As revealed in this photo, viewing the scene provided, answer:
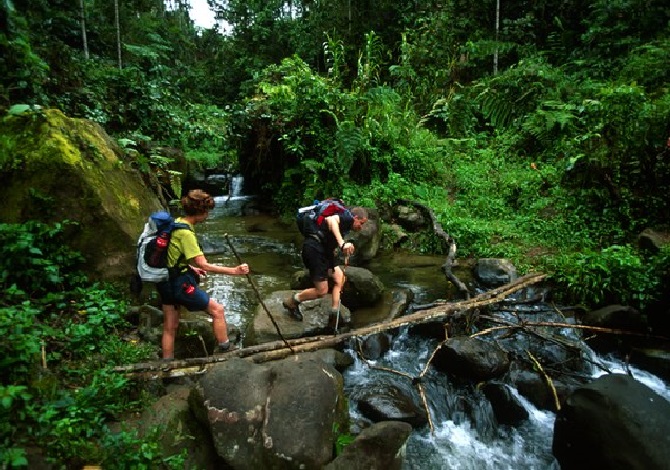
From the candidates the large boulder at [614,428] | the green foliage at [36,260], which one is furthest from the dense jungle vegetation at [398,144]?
the large boulder at [614,428]

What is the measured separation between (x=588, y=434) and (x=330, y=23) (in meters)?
21.2

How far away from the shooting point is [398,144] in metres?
12.1

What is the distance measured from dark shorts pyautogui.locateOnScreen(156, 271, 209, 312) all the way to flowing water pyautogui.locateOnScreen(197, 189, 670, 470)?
1.91 feet

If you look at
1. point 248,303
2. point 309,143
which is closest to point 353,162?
point 309,143

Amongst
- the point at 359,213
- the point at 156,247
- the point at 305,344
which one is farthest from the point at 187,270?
the point at 359,213

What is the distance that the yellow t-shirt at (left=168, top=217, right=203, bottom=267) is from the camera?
4.24 metres

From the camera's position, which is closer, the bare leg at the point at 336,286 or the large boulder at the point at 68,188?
the large boulder at the point at 68,188

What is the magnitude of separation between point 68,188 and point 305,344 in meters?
3.64

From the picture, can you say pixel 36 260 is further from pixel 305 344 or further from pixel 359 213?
pixel 359 213

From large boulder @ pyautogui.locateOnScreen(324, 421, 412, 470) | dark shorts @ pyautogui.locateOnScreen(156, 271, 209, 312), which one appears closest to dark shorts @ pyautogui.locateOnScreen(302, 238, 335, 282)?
dark shorts @ pyautogui.locateOnScreen(156, 271, 209, 312)

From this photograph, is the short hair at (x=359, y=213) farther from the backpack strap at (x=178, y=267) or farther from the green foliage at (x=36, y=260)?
the green foliage at (x=36, y=260)

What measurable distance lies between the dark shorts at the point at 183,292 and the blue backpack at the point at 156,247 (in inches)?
5.4

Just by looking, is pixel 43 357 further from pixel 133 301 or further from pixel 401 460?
pixel 401 460

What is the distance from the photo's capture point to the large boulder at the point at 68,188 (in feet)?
17.2
